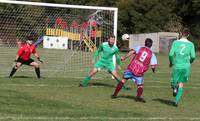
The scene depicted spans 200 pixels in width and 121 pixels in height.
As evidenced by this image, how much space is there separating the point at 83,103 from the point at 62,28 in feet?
36.0

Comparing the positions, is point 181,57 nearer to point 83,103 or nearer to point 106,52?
point 83,103

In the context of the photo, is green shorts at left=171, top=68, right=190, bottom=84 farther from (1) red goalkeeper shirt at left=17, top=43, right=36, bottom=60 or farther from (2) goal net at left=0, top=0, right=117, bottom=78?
(2) goal net at left=0, top=0, right=117, bottom=78

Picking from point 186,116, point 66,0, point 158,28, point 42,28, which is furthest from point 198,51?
point 186,116

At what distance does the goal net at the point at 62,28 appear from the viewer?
22.0 meters

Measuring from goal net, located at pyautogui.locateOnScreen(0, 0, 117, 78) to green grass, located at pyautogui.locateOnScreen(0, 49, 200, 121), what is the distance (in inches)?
186

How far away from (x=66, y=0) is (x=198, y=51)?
67.8 feet

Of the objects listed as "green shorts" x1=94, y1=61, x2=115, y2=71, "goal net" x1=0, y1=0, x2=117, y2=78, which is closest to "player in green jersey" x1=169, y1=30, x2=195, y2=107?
"green shorts" x1=94, y1=61, x2=115, y2=71

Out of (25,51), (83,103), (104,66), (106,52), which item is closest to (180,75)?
(83,103)

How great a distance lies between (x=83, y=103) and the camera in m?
12.3

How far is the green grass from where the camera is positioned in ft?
34.0

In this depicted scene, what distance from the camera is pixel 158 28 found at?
206ft

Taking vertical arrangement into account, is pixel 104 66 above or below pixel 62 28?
below

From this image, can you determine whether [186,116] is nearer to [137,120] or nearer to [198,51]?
[137,120]

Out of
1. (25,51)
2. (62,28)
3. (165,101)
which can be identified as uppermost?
(62,28)
